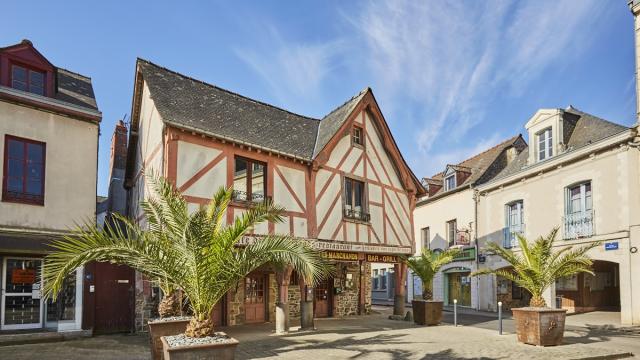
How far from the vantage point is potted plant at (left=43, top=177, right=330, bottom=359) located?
6547 millimetres

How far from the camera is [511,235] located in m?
19.3

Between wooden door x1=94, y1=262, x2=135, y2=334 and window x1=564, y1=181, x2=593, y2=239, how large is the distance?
46.2ft

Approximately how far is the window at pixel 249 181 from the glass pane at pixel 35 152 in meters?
4.80

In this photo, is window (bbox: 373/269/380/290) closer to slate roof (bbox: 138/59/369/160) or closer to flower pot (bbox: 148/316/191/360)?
slate roof (bbox: 138/59/369/160)

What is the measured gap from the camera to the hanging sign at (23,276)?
1148cm

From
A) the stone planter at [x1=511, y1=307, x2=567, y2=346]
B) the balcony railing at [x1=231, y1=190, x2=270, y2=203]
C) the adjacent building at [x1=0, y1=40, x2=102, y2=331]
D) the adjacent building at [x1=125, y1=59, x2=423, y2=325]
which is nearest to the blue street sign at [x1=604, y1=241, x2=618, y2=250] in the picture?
the stone planter at [x1=511, y1=307, x2=567, y2=346]

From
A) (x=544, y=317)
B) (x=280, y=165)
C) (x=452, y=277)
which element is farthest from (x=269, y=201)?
(x=452, y=277)

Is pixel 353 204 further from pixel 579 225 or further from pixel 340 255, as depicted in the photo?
pixel 579 225

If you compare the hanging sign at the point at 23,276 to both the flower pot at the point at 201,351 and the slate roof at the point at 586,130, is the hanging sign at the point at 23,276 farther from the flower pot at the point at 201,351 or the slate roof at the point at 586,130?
the slate roof at the point at 586,130

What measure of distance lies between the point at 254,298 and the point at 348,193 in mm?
4437

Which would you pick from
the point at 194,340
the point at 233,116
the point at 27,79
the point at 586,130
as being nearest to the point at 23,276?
the point at 27,79

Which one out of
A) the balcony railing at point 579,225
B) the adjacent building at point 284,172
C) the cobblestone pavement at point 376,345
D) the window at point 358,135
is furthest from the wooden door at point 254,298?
the balcony railing at point 579,225

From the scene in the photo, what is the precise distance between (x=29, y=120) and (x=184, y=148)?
398cm

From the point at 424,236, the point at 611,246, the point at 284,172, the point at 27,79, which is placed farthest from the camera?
the point at 424,236
